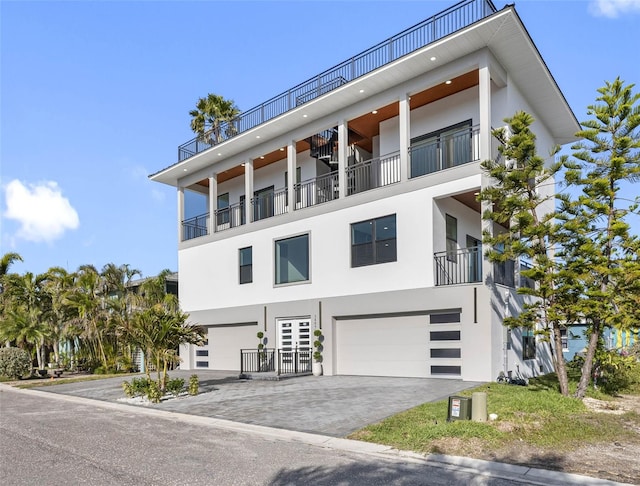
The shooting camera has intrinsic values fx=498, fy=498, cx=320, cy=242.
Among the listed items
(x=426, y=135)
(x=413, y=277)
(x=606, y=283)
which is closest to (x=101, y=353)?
(x=413, y=277)

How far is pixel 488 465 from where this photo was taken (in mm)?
6973

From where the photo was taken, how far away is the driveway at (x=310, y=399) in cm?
1036

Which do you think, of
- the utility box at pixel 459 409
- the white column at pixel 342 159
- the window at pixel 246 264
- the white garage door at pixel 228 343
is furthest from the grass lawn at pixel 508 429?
the window at pixel 246 264

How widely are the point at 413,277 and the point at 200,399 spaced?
7.77 metres

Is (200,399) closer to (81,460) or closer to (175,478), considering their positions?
(81,460)

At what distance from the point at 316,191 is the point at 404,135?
5142 mm

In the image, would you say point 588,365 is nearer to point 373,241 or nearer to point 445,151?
point 373,241

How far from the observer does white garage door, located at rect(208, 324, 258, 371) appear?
22703 mm

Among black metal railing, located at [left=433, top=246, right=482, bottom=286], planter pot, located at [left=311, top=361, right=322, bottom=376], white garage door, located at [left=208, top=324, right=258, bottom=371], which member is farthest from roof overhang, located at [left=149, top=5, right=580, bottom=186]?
planter pot, located at [left=311, top=361, right=322, bottom=376]

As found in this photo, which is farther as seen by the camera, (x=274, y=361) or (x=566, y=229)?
(x=274, y=361)

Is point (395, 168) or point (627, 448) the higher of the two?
point (395, 168)

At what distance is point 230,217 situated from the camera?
1008 inches

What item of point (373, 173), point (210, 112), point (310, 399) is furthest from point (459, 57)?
point (210, 112)

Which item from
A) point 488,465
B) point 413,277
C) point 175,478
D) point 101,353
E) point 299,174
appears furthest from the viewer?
point 101,353
